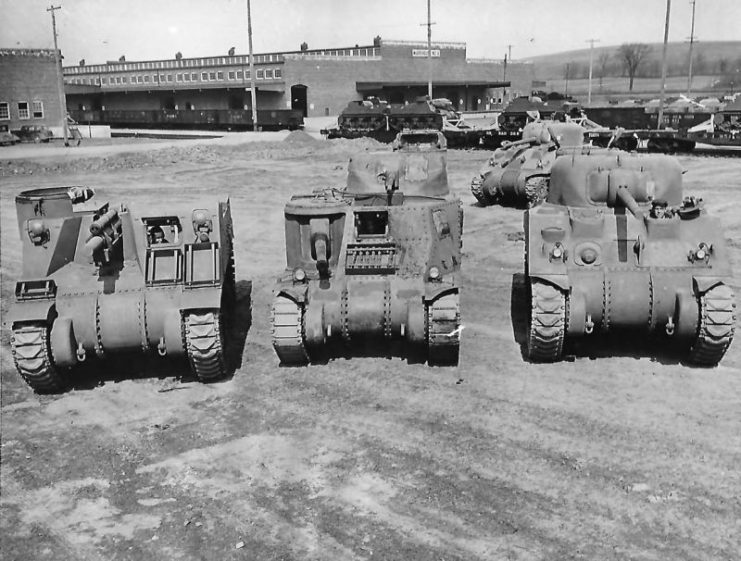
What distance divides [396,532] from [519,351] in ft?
15.8

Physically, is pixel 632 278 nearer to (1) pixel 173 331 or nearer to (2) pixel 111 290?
(1) pixel 173 331

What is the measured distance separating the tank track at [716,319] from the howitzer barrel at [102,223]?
7.40 m

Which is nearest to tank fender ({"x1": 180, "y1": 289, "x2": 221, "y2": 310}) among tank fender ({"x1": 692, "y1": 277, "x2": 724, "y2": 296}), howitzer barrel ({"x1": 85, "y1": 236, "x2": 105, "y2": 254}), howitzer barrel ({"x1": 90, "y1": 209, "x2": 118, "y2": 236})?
→ howitzer barrel ({"x1": 85, "y1": 236, "x2": 105, "y2": 254})

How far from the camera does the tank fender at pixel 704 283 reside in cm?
931

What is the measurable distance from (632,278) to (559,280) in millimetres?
962

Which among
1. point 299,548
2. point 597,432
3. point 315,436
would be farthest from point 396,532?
point 597,432

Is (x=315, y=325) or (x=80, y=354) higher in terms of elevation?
(x=315, y=325)

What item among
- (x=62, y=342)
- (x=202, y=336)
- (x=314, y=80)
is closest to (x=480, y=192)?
(x=202, y=336)

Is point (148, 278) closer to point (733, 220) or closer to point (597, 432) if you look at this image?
point (597, 432)

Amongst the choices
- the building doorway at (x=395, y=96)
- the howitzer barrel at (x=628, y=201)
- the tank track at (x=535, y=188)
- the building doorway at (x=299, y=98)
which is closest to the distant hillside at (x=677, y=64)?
the building doorway at (x=395, y=96)

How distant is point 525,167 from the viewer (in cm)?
2266

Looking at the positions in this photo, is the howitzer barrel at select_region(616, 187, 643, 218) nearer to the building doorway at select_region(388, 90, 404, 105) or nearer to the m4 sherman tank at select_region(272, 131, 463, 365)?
the m4 sherman tank at select_region(272, 131, 463, 365)

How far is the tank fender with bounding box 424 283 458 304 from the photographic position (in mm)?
9562

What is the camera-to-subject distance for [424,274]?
33.7 feet
